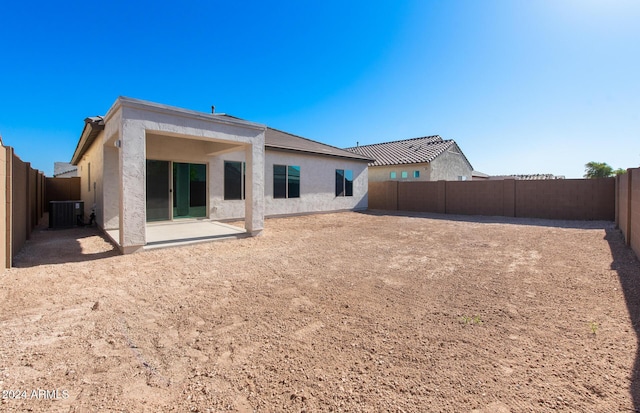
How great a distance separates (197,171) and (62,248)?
4708 millimetres

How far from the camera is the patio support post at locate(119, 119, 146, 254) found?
6.07 m

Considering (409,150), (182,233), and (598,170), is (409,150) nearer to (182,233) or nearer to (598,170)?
(182,233)

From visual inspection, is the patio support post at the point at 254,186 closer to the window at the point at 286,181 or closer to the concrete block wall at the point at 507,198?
the window at the point at 286,181

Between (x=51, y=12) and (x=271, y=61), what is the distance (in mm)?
7073

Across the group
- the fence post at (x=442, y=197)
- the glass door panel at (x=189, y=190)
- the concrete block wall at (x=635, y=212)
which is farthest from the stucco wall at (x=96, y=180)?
the fence post at (x=442, y=197)

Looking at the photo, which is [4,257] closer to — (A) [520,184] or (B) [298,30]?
(B) [298,30]

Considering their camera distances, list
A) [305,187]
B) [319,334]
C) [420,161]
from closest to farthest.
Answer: [319,334] < [305,187] < [420,161]

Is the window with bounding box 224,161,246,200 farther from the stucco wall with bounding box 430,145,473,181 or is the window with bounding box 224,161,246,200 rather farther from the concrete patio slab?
the stucco wall with bounding box 430,145,473,181

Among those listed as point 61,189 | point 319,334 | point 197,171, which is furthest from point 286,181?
point 61,189

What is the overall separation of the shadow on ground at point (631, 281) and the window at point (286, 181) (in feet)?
34.2

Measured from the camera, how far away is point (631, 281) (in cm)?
452

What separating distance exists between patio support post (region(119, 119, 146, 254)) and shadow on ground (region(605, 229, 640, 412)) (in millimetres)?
7546

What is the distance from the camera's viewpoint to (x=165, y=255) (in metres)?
6.26

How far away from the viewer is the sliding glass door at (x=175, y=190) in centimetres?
988
